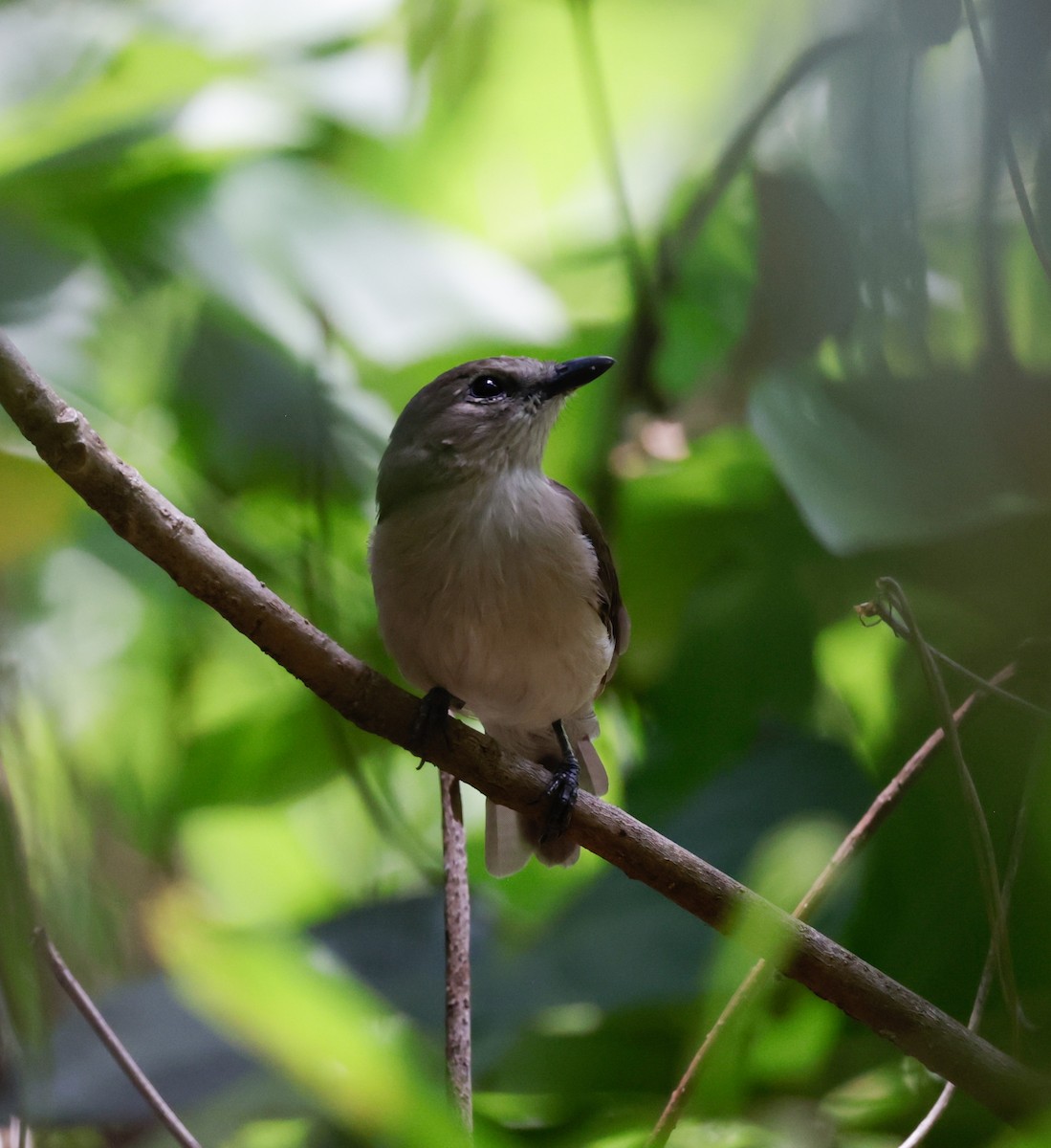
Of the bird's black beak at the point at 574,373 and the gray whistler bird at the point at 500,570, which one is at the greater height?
the bird's black beak at the point at 574,373

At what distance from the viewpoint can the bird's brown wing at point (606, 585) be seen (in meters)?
1.44

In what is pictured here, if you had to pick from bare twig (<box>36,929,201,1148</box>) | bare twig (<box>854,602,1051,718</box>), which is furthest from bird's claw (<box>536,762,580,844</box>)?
bare twig (<box>36,929,201,1148</box>)

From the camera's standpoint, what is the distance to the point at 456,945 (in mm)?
1086

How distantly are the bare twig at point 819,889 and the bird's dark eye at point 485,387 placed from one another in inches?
27.2

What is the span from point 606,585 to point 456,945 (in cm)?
53

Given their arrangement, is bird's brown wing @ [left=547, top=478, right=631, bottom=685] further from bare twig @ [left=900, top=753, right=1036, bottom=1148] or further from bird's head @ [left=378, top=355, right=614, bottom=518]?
bare twig @ [left=900, top=753, right=1036, bottom=1148]

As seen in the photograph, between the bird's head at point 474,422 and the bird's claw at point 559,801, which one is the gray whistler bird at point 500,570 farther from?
the bird's claw at point 559,801

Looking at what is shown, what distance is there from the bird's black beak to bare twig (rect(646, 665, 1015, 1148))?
605mm

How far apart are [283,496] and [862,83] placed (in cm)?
126

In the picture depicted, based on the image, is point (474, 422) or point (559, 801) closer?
point (559, 801)

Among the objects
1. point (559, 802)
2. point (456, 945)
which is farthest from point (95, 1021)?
point (559, 802)

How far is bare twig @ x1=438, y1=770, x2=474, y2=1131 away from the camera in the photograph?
3.10ft

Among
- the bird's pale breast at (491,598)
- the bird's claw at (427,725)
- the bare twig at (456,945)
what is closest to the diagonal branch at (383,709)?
the bird's claw at (427,725)

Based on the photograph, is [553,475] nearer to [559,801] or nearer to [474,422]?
[474,422]
